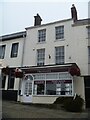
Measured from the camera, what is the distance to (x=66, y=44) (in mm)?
21703

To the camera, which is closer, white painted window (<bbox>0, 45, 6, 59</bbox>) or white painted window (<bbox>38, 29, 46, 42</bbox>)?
white painted window (<bbox>38, 29, 46, 42</bbox>)

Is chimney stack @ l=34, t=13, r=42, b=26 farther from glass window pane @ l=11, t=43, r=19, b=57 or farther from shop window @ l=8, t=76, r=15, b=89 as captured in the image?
shop window @ l=8, t=76, r=15, b=89

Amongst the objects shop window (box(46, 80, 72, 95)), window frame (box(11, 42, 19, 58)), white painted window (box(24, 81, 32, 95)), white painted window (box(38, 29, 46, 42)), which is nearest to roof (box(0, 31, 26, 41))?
window frame (box(11, 42, 19, 58))

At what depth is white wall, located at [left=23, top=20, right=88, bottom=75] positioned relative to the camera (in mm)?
20609

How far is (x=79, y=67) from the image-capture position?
20297 mm

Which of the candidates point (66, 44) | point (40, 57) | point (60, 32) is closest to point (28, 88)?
point (40, 57)

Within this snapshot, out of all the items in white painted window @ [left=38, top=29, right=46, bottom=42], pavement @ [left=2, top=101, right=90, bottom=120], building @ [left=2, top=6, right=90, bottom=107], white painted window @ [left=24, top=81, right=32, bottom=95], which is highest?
white painted window @ [left=38, top=29, right=46, bottom=42]

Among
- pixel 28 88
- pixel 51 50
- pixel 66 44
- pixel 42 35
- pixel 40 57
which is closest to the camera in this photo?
pixel 28 88

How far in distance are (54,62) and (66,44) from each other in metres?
2.31

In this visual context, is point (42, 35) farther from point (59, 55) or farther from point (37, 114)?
point (37, 114)

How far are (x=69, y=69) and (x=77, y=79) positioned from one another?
166 cm

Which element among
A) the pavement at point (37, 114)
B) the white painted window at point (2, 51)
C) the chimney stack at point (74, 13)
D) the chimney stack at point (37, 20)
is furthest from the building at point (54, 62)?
the pavement at point (37, 114)

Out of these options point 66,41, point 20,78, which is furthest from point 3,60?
point 66,41

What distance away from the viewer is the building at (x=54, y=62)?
1984cm
